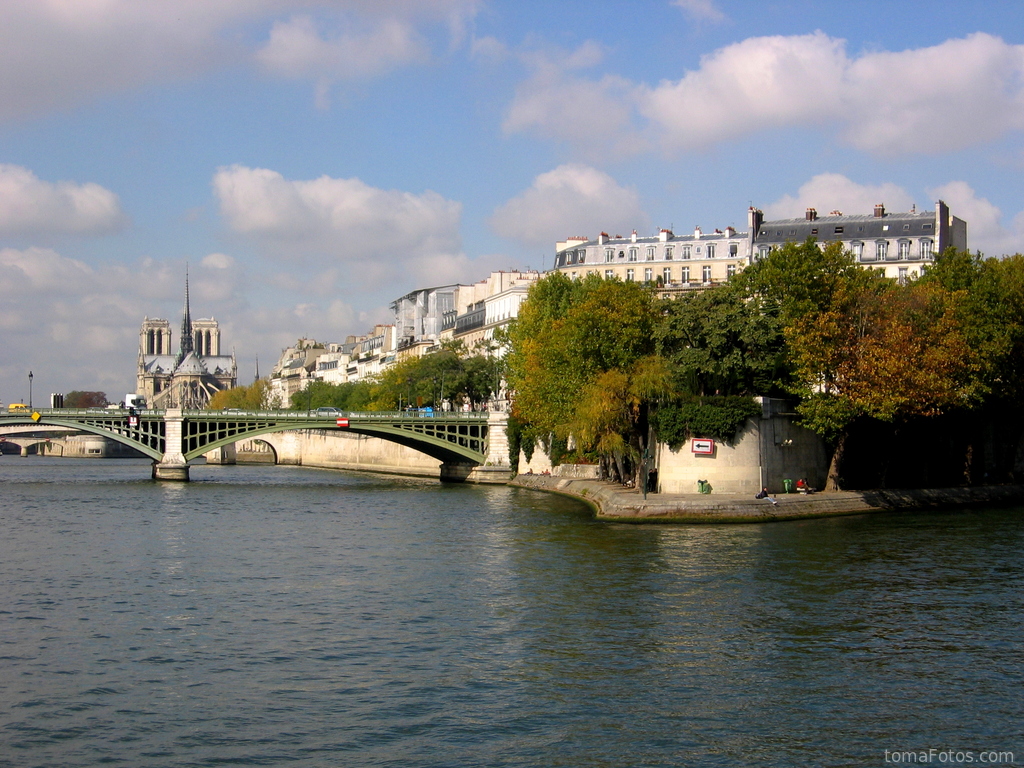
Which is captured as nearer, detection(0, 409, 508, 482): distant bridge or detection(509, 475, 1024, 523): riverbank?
detection(509, 475, 1024, 523): riverbank

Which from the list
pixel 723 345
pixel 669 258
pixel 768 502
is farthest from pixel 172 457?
pixel 768 502

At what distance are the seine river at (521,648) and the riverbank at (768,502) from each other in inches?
71.0

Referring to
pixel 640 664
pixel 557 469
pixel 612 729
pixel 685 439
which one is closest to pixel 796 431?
pixel 685 439

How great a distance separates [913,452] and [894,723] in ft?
123

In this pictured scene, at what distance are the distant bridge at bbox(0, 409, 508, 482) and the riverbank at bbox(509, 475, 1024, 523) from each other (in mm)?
17464

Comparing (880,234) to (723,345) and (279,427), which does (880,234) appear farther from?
(279,427)

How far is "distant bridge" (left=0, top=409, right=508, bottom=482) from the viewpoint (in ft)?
234

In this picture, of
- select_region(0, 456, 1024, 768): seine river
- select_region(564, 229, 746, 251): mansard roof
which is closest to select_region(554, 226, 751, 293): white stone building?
select_region(564, 229, 746, 251): mansard roof

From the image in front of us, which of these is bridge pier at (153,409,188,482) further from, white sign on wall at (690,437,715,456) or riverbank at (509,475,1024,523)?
white sign on wall at (690,437,715,456)

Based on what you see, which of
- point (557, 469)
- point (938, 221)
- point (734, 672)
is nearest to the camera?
point (734, 672)

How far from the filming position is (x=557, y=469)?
62969mm

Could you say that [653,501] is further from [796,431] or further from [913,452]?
[913,452]

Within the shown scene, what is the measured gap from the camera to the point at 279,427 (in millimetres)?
73312

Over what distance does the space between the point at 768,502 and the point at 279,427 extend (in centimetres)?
3876
